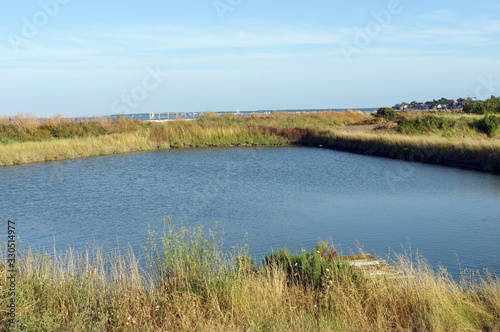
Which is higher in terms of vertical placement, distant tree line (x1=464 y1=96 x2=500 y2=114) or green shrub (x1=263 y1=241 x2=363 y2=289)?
distant tree line (x1=464 y1=96 x2=500 y2=114)

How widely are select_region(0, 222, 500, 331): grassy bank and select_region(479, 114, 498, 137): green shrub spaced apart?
24.5 metres

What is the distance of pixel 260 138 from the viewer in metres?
39.0

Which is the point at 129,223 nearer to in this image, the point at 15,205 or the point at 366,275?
the point at 15,205

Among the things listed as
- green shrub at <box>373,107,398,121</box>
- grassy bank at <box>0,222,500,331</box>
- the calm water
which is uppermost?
green shrub at <box>373,107,398,121</box>

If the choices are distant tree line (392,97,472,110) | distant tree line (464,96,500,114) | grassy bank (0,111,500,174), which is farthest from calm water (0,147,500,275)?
distant tree line (392,97,472,110)

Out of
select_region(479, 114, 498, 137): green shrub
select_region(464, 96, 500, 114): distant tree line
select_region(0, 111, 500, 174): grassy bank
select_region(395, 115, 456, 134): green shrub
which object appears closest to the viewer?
select_region(0, 111, 500, 174): grassy bank

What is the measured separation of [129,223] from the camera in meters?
12.4

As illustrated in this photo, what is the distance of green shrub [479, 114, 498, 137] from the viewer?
2792 cm

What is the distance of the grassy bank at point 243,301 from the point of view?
16.5 feet

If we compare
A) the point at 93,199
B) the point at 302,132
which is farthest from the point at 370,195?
the point at 302,132

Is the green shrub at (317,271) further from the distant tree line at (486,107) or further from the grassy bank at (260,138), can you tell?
the distant tree line at (486,107)

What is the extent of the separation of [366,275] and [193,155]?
2608 cm

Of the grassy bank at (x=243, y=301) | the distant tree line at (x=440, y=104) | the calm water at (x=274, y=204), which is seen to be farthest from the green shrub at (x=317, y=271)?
the distant tree line at (x=440, y=104)

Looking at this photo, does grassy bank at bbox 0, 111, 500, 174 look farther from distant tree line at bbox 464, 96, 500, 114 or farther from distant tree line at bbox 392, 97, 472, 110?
distant tree line at bbox 392, 97, 472, 110
